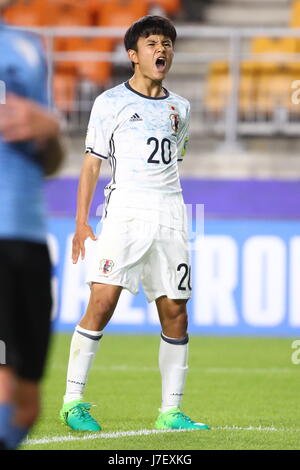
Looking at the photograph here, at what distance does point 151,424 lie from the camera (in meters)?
6.44

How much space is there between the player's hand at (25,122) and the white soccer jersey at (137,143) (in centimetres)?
248

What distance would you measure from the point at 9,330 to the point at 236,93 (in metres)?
9.27

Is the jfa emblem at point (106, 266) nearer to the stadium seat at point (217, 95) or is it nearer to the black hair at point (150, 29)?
the black hair at point (150, 29)

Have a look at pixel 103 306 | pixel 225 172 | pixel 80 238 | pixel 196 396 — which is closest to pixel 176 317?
pixel 103 306

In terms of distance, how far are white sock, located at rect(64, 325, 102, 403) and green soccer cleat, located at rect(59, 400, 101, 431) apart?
4 centimetres

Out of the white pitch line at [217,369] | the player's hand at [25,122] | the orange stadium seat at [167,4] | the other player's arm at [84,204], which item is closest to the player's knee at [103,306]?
the other player's arm at [84,204]

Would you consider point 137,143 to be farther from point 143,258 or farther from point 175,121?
point 143,258

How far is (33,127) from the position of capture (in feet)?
11.8

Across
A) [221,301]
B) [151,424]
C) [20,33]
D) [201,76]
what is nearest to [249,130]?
[201,76]

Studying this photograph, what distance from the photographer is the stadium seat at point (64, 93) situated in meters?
13.5

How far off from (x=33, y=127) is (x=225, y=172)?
9093mm

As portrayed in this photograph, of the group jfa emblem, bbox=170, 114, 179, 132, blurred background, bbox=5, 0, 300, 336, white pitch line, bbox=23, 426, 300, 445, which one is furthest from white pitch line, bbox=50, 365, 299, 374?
jfa emblem, bbox=170, 114, 179, 132

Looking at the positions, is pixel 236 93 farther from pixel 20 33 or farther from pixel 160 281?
pixel 20 33

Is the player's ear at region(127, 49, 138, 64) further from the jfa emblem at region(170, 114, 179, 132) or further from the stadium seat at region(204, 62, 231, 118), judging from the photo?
the stadium seat at region(204, 62, 231, 118)
